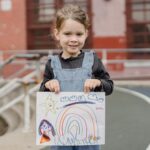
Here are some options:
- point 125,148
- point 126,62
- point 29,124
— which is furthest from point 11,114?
point 126,62

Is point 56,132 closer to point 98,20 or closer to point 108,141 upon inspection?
point 108,141

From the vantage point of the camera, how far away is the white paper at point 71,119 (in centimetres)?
364

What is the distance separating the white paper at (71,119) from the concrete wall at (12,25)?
14.8m

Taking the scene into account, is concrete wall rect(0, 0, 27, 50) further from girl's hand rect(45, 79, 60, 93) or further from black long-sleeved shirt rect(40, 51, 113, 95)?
girl's hand rect(45, 79, 60, 93)

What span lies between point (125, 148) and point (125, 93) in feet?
19.6

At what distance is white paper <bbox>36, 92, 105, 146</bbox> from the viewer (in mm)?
3637

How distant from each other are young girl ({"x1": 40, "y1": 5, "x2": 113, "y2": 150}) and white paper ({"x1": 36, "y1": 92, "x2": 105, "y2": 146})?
65 millimetres

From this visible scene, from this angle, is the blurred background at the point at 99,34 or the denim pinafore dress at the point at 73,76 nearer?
the denim pinafore dress at the point at 73,76

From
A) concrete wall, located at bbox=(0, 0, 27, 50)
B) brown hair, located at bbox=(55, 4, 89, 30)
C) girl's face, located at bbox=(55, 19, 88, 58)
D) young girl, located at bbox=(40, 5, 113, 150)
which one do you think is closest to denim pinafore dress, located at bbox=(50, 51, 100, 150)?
young girl, located at bbox=(40, 5, 113, 150)

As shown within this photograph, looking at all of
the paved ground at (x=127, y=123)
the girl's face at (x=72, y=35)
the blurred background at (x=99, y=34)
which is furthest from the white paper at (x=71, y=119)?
the blurred background at (x=99, y=34)

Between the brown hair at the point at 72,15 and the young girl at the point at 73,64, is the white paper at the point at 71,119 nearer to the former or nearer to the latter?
the young girl at the point at 73,64

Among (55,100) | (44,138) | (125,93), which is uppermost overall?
(55,100)

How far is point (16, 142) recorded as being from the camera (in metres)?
6.91

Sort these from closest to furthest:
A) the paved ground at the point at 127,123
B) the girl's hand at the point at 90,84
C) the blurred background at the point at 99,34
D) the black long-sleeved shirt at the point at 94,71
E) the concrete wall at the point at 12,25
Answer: the girl's hand at the point at 90,84
the black long-sleeved shirt at the point at 94,71
the paved ground at the point at 127,123
the blurred background at the point at 99,34
the concrete wall at the point at 12,25
